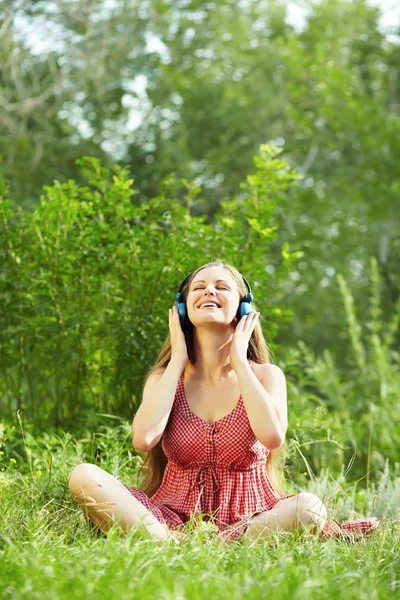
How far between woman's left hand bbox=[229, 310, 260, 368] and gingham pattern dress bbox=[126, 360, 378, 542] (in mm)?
219

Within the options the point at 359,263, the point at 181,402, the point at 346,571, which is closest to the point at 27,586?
the point at 346,571

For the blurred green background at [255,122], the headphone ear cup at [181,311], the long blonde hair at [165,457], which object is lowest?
the blurred green background at [255,122]

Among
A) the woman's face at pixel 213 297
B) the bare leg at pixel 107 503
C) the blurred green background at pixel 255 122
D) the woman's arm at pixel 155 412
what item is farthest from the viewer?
the blurred green background at pixel 255 122

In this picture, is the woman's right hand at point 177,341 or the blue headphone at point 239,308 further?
the blue headphone at point 239,308

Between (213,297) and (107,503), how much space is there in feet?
3.14

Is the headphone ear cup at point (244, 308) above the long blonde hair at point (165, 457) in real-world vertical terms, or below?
above

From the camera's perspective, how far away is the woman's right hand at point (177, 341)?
11.3ft

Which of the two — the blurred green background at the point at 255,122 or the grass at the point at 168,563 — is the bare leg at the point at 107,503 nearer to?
the grass at the point at 168,563

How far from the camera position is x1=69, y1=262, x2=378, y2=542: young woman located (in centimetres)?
308

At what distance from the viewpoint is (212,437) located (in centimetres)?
338

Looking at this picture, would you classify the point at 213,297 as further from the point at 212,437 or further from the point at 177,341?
the point at 212,437

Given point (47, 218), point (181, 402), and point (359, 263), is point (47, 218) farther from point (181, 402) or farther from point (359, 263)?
point (359, 263)

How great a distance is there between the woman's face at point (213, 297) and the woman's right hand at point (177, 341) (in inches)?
2.9

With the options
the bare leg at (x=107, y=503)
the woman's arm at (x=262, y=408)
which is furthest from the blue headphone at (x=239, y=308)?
the bare leg at (x=107, y=503)
